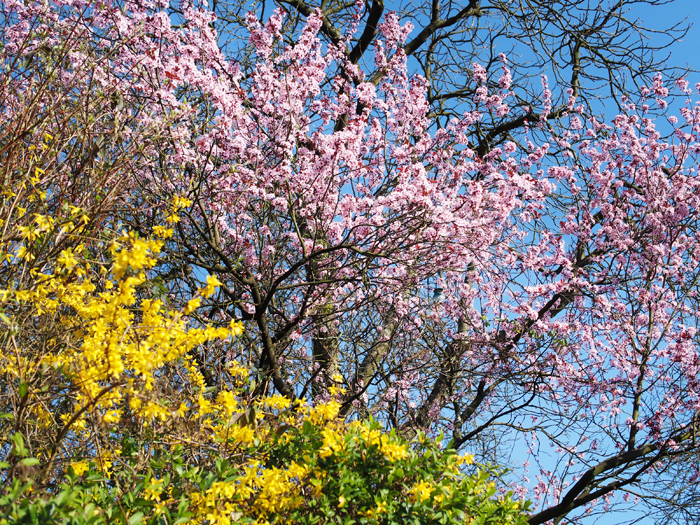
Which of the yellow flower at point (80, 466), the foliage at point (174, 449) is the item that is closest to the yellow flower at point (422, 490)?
the foliage at point (174, 449)

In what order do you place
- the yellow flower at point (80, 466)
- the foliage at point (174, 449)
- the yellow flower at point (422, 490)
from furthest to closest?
the yellow flower at point (80, 466) < the yellow flower at point (422, 490) < the foliage at point (174, 449)

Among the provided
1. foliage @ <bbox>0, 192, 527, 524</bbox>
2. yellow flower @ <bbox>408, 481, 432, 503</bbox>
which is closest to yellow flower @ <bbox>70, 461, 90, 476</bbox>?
foliage @ <bbox>0, 192, 527, 524</bbox>

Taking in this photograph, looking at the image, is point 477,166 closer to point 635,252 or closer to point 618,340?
point 635,252

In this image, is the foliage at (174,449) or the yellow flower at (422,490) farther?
the yellow flower at (422,490)

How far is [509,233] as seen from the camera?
7.24 metres

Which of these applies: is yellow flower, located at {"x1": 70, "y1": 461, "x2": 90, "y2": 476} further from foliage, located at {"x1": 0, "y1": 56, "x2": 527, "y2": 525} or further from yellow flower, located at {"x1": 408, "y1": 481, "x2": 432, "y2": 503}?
yellow flower, located at {"x1": 408, "y1": 481, "x2": 432, "y2": 503}

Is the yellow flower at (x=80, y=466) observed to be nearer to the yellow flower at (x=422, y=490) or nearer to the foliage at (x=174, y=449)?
the foliage at (x=174, y=449)

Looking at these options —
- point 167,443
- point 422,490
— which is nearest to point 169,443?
point 167,443

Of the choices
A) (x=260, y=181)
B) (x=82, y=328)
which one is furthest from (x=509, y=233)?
(x=82, y=328)

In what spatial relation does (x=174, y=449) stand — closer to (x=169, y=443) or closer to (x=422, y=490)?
(x=169, y=443)

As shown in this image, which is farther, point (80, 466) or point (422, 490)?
point (80, 466)

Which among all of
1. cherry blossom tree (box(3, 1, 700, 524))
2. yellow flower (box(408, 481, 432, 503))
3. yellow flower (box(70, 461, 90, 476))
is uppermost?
cherry blossom tree (box(3, 1, 700, 524))

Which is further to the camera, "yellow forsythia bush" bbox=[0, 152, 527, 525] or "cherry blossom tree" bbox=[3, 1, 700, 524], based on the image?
"cherry blossom tree" bbox=[3, 1, 700, 524]

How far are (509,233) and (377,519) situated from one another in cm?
536
